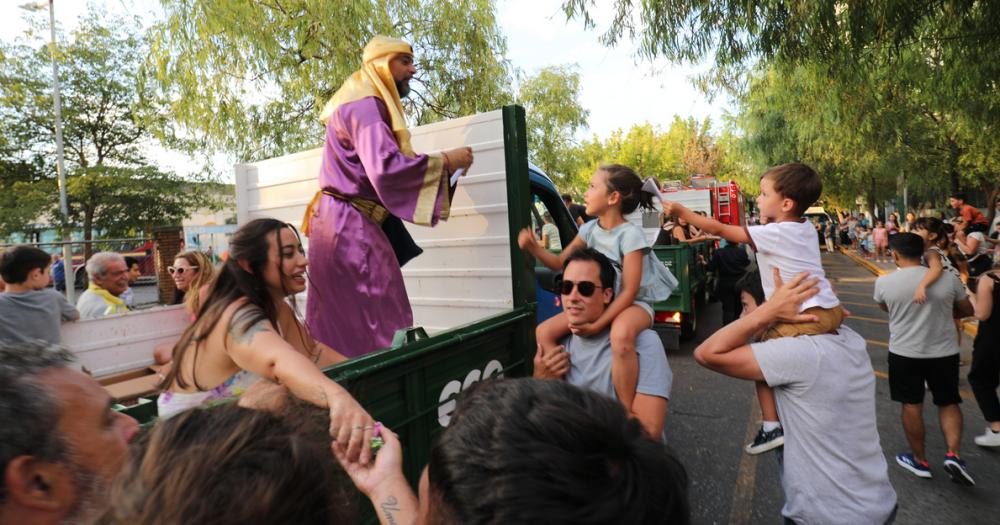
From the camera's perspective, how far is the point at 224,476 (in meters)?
0.65

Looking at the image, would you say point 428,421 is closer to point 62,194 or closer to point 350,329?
point 350,329

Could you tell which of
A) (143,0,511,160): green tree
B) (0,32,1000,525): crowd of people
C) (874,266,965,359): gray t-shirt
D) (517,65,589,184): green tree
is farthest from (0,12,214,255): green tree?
(874,266,965,359): gray t-shirt

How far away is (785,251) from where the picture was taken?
213cm

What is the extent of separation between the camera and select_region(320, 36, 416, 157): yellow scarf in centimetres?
253

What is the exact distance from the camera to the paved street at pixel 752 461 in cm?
328

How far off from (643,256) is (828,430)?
925 mm

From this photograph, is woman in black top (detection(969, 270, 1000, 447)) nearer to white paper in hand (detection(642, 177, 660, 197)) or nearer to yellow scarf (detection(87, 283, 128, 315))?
white paper in hand (detection(642, 177, 660, 197))

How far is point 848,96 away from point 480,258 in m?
7.37

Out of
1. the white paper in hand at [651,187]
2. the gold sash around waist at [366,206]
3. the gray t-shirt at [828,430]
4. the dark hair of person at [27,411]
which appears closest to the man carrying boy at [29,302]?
the gold sash around waist at [366,206]

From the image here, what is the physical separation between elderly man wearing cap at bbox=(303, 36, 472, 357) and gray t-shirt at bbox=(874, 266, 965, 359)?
3.26m

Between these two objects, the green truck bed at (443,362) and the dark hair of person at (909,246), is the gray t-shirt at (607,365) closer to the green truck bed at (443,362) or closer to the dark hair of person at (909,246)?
the green truck bed at (443,362)

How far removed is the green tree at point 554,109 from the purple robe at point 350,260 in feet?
54.1

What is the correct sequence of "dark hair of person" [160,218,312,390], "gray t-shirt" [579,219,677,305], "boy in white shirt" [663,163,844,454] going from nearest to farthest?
"dark hair of person" [160,218,312,390] < "boy in white shirt" [663,163,844,454] < "gray t-shirt" [579,219,677,305]

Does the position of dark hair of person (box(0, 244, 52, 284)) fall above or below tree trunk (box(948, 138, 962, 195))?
below
